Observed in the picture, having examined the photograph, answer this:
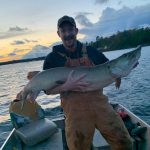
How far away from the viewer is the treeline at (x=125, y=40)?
134m

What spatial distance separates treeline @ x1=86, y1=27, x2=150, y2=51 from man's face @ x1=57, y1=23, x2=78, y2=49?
124 m

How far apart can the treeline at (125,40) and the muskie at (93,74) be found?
12437 cm

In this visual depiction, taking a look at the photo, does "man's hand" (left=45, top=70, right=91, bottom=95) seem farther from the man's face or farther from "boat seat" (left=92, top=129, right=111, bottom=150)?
"boat seat" (left=92, top=129, right=111, bottom=150)

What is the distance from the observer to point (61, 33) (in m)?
5.59

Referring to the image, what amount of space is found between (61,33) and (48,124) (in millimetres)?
3205

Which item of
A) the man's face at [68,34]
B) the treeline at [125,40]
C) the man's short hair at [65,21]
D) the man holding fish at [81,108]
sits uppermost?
the man's short hair at [65,21]

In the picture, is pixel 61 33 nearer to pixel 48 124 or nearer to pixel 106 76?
pixel 106 76

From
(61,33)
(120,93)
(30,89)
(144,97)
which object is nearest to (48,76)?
(30,89)

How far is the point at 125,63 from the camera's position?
16.9 ft

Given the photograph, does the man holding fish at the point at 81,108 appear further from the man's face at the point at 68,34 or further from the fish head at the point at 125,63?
the fish head at the point at 125,63

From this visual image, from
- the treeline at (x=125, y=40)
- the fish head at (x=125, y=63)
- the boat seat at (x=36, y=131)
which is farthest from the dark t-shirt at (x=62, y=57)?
the treeline at (x=125, y=40)

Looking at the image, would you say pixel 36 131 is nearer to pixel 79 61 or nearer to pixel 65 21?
pixel 79 61

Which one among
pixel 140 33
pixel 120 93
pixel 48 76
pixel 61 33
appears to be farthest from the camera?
pixel 140 33

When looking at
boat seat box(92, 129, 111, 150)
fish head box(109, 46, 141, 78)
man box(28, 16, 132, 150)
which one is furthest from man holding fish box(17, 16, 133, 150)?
boat seat box(92, 129, 111, 150)
